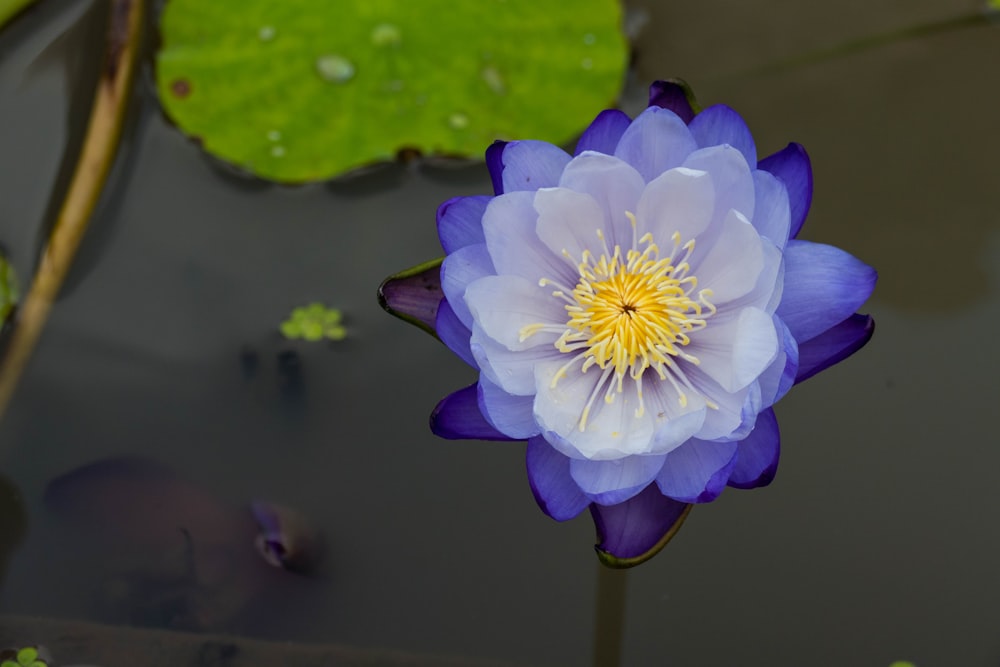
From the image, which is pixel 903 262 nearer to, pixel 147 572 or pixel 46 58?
pixel 147 572

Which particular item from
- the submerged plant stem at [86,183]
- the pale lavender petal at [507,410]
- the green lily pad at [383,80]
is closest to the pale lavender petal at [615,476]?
the pale lavender petal at [507,410]

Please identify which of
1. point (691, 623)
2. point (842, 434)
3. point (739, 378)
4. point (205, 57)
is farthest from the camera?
A: point (205, 57)

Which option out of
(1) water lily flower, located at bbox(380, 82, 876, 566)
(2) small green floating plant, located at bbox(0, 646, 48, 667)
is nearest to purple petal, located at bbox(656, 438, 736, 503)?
(1) water lily flower, located at bbox(380, 82, 876, 566)

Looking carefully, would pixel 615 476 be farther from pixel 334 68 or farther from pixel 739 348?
pixel 334 68

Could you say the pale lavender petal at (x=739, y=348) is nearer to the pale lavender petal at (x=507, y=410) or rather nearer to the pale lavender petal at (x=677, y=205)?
the pale lavender petal at (x=677, y=205)

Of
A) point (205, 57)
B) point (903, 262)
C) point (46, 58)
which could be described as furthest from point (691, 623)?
point (46, 58)

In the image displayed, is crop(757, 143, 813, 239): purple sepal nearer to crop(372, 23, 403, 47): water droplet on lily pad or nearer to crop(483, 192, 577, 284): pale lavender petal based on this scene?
crop(483, 192, 577, 284): pale lavender petal

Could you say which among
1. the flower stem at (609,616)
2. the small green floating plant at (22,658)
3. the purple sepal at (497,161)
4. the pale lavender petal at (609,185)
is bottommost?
the small green floating plant at (22,658)
